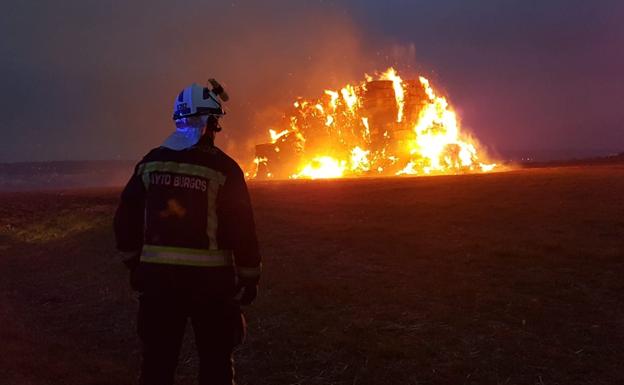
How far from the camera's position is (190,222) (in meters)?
3.62

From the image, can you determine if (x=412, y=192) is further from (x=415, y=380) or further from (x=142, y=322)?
(x=142, y=322)

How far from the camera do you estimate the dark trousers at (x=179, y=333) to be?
3602 mm

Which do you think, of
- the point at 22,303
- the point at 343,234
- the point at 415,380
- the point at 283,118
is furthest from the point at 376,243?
the point at 283,118

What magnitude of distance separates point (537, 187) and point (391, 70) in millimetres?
24438

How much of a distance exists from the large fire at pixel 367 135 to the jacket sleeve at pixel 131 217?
3037cm

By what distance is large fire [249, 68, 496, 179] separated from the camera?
34.8 meters

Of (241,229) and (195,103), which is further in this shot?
(195,103)

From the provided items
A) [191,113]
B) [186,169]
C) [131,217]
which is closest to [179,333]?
[131,217]

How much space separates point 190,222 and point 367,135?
113 feet

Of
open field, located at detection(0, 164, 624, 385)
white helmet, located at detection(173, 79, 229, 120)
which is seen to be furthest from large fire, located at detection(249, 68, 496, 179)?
white helmet, located at detection(173, 79, 229, 120)

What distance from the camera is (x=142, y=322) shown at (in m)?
3.64

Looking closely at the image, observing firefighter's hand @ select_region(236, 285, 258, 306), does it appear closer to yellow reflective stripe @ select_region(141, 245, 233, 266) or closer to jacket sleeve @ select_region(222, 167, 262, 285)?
jacket sleeve @ select_region(222, 167, 262, 285)

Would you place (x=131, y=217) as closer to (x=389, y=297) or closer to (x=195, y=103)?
(x=195, y=103)

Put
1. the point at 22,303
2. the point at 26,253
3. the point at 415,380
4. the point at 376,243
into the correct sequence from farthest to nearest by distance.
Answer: the point at 26,253, the point at 376,243, the point at 22,303, the point at 415,380
